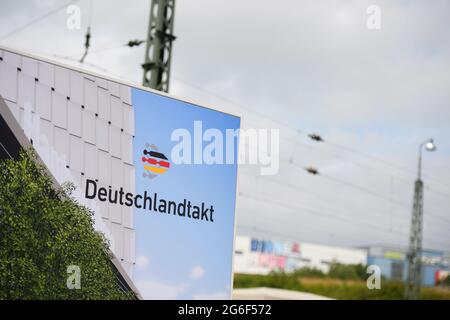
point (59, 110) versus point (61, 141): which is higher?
point (59, 110)

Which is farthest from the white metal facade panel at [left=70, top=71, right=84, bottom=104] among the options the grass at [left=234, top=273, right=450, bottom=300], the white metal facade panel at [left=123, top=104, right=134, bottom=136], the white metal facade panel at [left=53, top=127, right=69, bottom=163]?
the grass at [left=234, top=273, right=450, bottom=300]

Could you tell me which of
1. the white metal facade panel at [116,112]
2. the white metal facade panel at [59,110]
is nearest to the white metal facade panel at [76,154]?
the white metal facade panel at [59,110]

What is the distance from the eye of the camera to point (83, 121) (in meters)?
5.88

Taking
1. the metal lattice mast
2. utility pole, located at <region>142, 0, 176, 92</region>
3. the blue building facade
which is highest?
utility pole, located at <region>142, 0, 176, 92</region>

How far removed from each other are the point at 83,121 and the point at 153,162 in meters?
0.85

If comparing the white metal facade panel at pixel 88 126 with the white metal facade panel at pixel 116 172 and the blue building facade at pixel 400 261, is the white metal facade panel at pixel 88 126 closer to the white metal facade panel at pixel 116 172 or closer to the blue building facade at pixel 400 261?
the white metal facade panel at pixel 116 172

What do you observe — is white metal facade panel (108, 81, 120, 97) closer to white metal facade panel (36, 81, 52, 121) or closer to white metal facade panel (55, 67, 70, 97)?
white metal facade panel (55, 67, 70, 97)

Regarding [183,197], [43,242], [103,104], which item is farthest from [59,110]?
[183,197]

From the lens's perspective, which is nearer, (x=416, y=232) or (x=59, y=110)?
(x=59, y=110)

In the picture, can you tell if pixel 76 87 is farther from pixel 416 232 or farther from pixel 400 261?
pixel 400 261

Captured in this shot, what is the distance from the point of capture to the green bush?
5.52 m

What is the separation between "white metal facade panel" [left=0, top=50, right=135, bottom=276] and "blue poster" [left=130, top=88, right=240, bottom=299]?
137 millimetres
